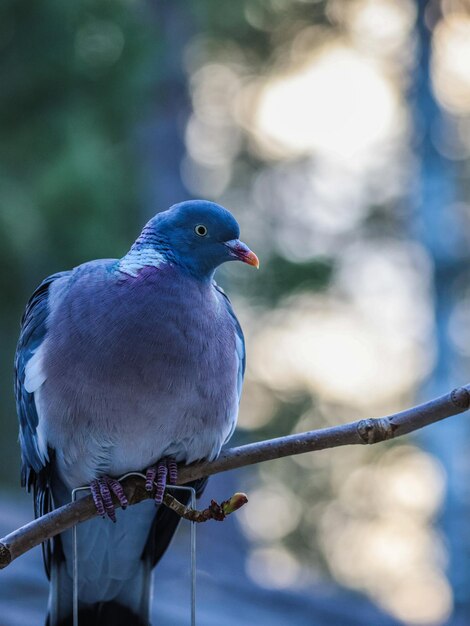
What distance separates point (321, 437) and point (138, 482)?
624 mm

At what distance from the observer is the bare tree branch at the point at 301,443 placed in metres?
1.84

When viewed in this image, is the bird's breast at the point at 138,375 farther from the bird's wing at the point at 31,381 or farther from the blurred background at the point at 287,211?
the blurred background at the point at 287,211

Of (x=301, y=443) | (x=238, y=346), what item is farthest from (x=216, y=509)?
(x=238, y=346)

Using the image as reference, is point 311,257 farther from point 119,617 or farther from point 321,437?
point 321,437

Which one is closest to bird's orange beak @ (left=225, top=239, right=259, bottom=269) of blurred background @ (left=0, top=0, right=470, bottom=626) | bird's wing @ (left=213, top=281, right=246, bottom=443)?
bird's wing @ (left=213, top=281, right=246, bottom=443)

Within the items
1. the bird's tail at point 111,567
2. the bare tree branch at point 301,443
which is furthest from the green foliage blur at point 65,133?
the bare tree branch at point 301,443

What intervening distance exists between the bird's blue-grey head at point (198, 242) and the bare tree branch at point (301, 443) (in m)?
0.55

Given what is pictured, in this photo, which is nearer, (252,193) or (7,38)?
(7,38)

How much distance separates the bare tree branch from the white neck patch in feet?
1.75

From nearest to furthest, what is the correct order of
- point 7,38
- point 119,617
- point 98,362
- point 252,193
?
point 98,362, point 119,617, point 7,38, point 252,193

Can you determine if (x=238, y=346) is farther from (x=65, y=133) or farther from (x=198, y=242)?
(x=65, y=133)

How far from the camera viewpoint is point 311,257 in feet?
24.4

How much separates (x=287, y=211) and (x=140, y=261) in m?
5.71

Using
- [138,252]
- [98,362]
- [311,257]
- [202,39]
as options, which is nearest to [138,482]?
[98,362]
